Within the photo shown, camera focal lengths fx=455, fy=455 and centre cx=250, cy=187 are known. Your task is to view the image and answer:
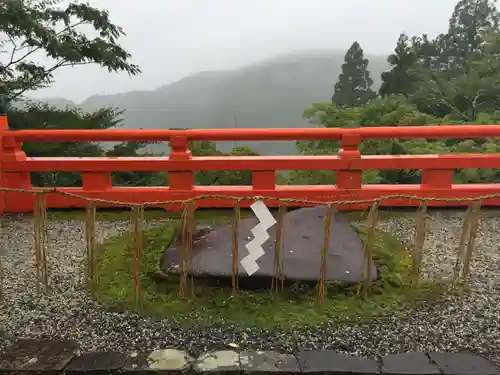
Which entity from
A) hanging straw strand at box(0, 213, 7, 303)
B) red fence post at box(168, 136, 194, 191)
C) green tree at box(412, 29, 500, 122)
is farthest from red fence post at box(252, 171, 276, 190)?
green tree at box(412, 29, 500, 122)

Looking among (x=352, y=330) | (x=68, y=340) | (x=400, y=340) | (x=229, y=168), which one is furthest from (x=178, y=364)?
(x=229, y=168)

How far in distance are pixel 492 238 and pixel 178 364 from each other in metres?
3.47

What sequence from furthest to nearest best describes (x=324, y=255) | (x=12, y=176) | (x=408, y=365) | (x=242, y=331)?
(x=12, y=176) → (x=324, y=255) → (x=242, y=331) → (x=408, y=365)

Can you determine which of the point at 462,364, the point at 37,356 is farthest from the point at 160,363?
the point at 462,364

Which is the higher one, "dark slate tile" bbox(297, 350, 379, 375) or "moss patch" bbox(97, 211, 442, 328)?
"moss patch" bbox(97, 211, 442, 328)

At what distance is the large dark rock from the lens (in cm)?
348

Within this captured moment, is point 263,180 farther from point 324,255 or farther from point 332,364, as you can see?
point 332,364

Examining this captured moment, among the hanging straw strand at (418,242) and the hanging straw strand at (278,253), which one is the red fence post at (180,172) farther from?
the hanging straw strand at (418,242)

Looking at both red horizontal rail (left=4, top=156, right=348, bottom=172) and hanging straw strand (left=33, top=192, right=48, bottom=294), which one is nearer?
hanging straw strand (left=33, top=192, right=48, bottom=294)

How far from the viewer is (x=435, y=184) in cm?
502

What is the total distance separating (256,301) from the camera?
3283 millimetres

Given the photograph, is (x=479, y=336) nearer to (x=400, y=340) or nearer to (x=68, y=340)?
(x=400, y=340)

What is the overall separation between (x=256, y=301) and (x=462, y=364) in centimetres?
137

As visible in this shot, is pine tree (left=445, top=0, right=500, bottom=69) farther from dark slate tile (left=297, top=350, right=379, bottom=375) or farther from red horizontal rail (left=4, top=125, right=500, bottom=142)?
dark slate tile (left=297, top=350, right=379, bottom=375)
